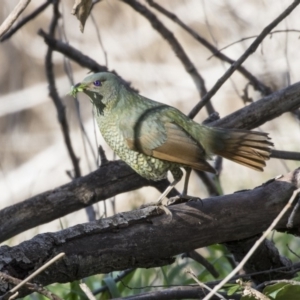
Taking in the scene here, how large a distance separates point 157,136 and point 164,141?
0.05 metres

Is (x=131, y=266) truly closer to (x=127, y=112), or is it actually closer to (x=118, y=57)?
(x=127, y=112)

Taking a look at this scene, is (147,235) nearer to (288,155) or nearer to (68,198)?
(68,198)

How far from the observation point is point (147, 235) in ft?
9.12

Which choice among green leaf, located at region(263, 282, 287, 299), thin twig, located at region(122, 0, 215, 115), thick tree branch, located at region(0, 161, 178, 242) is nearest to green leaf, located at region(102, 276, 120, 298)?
thick tree branch, located at region(0, 161, 178, 242)

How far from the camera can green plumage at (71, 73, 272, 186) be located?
3535mm

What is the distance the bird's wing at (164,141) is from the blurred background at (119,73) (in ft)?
10.6

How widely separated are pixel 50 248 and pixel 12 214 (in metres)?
1.11

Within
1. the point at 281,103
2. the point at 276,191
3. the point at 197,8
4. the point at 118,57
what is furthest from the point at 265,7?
the point at 276,191

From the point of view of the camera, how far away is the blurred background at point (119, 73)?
7211 millimetres

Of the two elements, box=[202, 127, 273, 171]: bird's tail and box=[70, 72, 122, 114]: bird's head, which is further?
box=[70, 72, 122, 114]: bird's head

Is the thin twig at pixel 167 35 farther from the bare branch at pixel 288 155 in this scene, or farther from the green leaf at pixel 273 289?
the green leaf at pixel 273 289

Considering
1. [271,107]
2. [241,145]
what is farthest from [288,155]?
[241,145]

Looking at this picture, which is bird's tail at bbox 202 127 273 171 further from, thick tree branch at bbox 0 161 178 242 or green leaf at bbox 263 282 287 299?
green leaf at bbox 263 282 287 299

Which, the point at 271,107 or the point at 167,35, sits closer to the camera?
the point at 271,107
